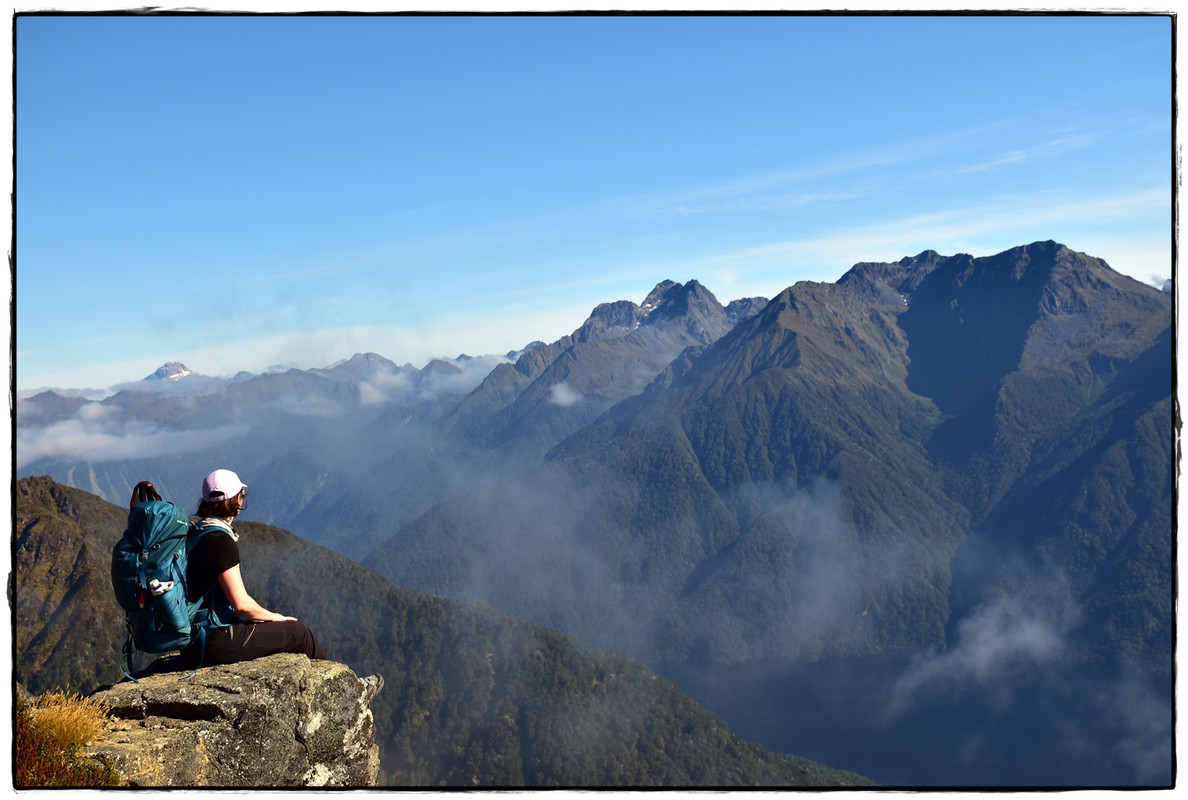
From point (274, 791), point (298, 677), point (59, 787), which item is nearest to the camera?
point (59, 787)

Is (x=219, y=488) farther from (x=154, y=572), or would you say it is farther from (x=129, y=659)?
(x=129, y=659)

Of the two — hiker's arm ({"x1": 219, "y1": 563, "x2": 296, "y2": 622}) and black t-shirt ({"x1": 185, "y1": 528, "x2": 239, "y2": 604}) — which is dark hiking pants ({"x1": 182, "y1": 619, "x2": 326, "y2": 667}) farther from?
black t-shirt ({"x1": 185, "y1": 528, "x2": 239, "y2": 604})

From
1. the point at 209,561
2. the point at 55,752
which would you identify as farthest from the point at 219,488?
the point at 55,752

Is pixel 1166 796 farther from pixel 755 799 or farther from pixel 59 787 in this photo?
pixel 59 787

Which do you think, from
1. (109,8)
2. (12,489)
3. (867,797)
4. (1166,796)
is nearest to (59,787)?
(12,489)

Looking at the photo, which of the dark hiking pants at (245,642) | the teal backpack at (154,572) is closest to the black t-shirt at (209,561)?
the teal backpack at (154,572)

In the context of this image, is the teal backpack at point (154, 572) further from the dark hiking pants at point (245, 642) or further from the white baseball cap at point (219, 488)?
the dark hiking pants at point (245, 642)

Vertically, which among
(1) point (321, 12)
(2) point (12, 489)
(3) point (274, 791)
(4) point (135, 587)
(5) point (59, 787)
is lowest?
(3) point (274, 791)
